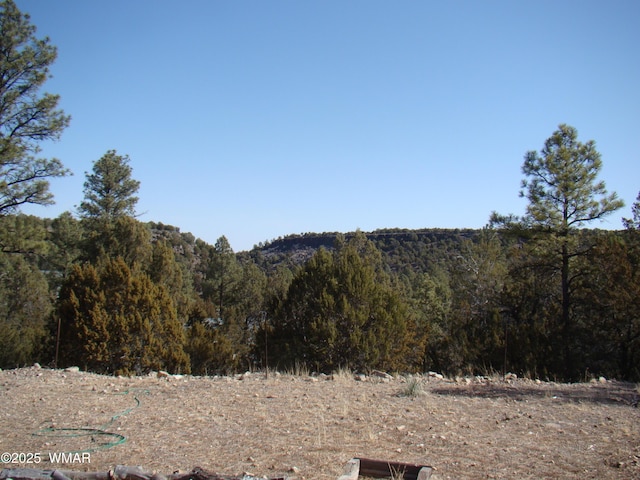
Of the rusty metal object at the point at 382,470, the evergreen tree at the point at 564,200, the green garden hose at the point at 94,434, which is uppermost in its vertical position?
the evergreen tree at the point at 564,200

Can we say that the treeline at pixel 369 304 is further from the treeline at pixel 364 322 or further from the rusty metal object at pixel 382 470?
the rusty metal object at pixel 382 470

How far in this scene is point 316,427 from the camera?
650 centimetres

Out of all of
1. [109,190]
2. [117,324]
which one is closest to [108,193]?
[109,190]

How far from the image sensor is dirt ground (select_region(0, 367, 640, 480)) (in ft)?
16.4

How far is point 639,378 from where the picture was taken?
44.5 ft

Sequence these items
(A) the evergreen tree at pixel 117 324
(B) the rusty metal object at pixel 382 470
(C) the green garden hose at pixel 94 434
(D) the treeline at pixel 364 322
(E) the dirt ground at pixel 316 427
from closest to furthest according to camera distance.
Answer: (B) the rusty metal object at pixel 382 470 → (E) the dirt ground at pixel 316 427 → (C) the green garden hose at pixel 94 434 → (A) the evergreen tree at pixel 117 324 → (D) the treeline at pixel 364 322

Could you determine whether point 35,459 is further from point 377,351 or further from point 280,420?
point 377,351

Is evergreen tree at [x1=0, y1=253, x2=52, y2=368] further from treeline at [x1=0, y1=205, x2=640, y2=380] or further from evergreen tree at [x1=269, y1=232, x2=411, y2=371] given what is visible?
evergreen tree at [x1=269, y1=232, x2=411, y2=371]

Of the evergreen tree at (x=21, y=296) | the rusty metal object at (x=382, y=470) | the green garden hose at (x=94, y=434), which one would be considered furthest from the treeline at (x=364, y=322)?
the rusty metal object at (x=382, y=470)

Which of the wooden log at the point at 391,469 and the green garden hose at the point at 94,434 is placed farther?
the green garden hose at the point at 94,434

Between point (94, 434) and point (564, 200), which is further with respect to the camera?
point (564, 200)

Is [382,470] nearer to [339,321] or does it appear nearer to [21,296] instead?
[339,321]

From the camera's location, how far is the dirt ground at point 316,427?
499cm

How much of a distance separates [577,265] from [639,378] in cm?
592
